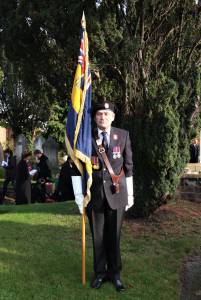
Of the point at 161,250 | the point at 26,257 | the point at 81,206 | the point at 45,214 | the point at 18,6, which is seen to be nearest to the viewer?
the point at 81,206

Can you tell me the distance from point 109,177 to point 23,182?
7.95 meters

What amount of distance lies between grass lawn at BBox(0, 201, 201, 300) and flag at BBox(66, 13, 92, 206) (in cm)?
111

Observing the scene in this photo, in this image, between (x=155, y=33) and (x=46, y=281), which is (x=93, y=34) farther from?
(x=46, y=281)

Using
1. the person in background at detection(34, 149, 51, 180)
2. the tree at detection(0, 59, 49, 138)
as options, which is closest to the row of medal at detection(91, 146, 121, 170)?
the person in background at detection(34, 149, 51, 180)

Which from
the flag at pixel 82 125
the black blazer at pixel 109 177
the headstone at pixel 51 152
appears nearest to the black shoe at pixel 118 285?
the black blazer at pixel 109 177

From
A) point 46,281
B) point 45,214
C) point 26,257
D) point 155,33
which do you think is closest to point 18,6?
point 155,33

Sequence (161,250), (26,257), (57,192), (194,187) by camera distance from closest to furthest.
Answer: (26,257) < (161,250) < (194,187) < (57,192)

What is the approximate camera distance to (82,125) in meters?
5.61

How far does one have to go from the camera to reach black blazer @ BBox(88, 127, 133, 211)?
5445mm

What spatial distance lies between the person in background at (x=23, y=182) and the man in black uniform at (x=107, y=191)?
296 inches

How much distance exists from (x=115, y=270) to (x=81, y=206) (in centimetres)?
86

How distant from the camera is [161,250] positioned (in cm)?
722

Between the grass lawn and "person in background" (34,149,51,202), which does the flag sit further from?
"person in background" (34,149,51,202)

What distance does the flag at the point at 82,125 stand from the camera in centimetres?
543
